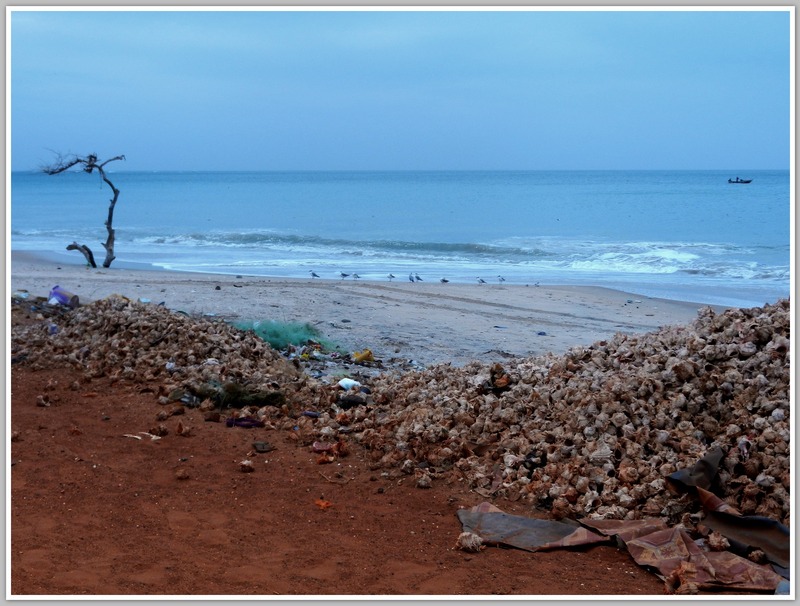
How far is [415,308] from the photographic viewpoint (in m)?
10.3

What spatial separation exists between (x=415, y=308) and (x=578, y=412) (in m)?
6.00

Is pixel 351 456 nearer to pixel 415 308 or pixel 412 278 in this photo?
pixel 415 308

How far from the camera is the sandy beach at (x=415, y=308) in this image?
820cm

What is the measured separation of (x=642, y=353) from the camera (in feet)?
16.2

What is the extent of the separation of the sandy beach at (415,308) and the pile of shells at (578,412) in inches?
77.8

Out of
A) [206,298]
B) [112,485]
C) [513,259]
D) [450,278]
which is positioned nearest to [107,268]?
[206,298]

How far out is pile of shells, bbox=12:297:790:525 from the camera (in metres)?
3.80

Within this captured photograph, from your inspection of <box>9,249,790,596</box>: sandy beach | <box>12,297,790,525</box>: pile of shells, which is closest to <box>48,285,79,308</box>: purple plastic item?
<box>9,249,790,596</box>: sandy beach

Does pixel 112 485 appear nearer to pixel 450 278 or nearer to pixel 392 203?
pixel 450 278

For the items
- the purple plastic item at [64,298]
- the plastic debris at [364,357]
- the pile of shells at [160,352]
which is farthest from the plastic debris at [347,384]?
the purple plastic item at [64,298]

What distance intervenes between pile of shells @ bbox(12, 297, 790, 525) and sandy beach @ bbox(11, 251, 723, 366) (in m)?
1.98

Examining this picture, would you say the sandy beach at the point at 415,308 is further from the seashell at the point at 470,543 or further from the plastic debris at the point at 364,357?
the seashell at the point at 470,543

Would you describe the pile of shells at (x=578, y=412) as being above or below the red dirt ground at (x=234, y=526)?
above

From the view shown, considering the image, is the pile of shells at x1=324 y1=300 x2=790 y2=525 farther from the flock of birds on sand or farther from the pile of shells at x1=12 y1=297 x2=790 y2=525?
the flock of birds on sand
